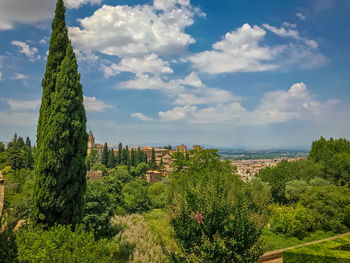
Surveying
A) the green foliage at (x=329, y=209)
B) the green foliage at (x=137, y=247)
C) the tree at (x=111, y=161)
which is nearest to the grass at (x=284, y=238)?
the green foliage at (x=329, y=209)

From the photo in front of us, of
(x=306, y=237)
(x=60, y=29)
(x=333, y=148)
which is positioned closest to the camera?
(x=60, y=29)

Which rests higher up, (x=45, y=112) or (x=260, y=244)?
(x=45, y=112)

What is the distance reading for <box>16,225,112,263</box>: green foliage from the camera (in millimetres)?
5004

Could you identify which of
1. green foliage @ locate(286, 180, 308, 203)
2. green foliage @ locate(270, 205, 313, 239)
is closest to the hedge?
green foliage @ locate(270, 205, 313, 239)

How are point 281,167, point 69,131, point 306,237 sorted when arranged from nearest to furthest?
point 69,131
point 306,237
point 281,167

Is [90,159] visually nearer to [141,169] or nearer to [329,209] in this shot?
[141,169]

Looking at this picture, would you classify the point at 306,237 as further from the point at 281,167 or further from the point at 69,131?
the point at 281,167

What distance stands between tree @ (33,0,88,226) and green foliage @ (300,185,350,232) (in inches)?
529

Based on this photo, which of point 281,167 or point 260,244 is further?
point 281,167

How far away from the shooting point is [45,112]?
908 cm

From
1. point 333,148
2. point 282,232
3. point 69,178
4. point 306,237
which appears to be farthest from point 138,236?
point 333,148

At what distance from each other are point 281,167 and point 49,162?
26.6 m

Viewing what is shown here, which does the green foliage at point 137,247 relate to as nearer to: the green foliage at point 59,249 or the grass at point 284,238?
the green foliage at point 59,249

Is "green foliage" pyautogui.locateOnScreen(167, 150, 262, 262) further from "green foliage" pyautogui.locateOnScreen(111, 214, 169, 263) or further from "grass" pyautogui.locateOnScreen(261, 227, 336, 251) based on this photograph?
"grass" pyautogui.locateOnScreen(261, 227, 336, 251)
